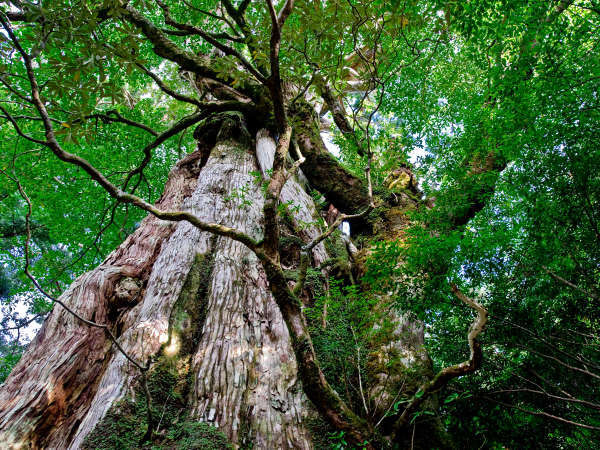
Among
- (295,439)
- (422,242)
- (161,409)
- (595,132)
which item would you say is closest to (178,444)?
(161,409)

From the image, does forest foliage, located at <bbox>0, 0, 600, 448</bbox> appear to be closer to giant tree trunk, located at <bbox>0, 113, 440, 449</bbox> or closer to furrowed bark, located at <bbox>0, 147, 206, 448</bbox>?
giant tree trunk, located at <bbox>0, 113, 440, 449</bbox>

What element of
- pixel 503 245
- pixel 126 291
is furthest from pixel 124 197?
pixel 503 245

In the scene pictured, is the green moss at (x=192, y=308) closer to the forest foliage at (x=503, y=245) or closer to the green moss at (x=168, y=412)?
the green moss at (x=168, y=412)

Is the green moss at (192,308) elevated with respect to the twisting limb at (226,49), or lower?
lower

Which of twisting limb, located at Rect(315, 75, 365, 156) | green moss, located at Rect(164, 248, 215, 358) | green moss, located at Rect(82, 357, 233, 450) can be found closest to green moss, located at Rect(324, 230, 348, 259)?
green moss, located at Rect(164, 248, 215, 358)

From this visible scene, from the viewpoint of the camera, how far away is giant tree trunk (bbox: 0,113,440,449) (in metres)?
Answer: 2.36

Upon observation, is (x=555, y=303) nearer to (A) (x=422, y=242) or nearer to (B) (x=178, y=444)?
(A) (x=422, y=242)

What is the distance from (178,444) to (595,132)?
3.99 m

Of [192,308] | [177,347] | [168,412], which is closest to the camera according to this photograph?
[168,412]

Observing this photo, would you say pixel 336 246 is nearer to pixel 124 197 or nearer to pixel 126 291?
pixel 126 291

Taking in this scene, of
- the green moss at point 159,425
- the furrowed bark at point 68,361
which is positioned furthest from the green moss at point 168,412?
the furrowed bark at point 68,361

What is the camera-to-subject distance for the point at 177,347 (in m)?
2.82

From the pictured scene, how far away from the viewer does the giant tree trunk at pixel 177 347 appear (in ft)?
7.75

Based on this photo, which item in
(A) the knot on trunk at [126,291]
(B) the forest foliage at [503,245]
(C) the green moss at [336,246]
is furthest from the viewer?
(C) the green moss at [336,246]
